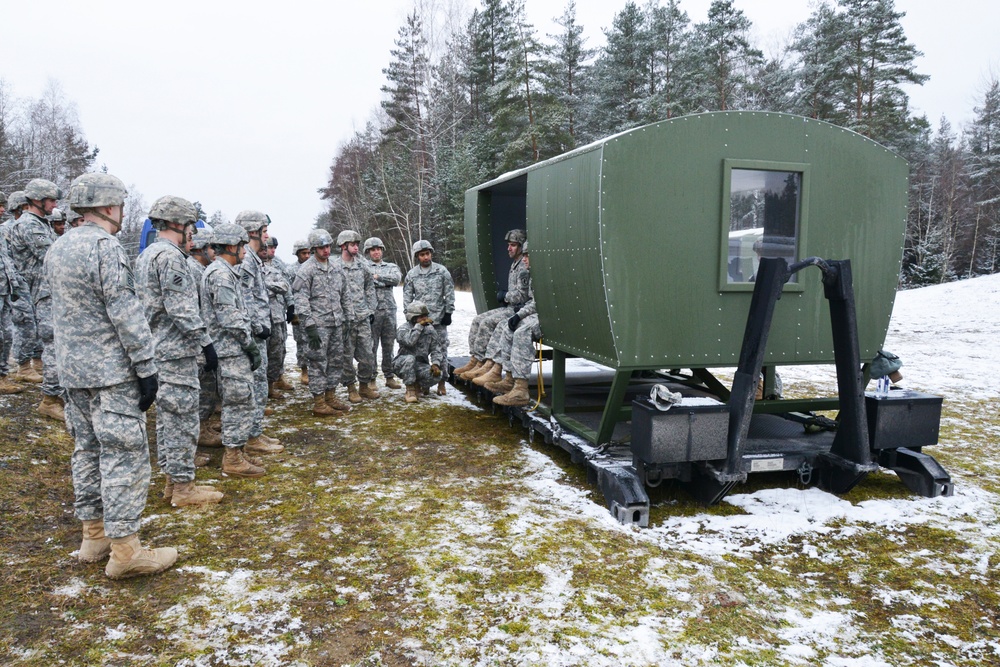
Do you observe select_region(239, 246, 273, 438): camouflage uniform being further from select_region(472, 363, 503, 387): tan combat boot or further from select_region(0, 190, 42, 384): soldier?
select_region(0, 190, 42, 384): soldier

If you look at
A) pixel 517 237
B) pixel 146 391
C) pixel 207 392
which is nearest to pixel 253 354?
pixel 207 392

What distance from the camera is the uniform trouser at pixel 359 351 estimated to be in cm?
797

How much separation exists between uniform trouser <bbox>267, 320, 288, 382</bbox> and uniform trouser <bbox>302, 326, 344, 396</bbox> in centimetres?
62

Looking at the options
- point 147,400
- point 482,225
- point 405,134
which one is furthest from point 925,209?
point 147,400

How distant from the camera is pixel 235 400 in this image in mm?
5336

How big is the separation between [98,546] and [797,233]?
15.9 ft

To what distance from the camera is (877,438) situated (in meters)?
4.71

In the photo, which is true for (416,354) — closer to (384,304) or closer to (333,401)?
(384,304)

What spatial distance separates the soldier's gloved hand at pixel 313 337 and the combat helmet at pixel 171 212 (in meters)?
2.83

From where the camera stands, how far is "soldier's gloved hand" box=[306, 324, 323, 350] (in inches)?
292

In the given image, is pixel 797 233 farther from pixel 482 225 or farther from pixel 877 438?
pixel 482 225

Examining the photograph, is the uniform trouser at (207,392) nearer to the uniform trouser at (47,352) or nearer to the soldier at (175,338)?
the uniform trouser at (47,352)

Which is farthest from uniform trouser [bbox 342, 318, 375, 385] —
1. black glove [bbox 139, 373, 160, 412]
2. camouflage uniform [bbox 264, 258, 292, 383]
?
black glove [bbox 139, 373, 160, 412]

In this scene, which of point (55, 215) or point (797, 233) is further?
point (55, 215)
